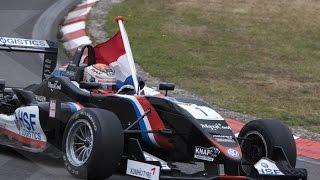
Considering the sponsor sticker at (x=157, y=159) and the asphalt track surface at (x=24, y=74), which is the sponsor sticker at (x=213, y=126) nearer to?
the sponsor sticker at (x=157, y=159)

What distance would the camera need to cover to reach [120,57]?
820cm

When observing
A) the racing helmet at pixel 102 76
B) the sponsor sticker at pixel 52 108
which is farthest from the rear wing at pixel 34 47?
the sponsor sticker at pixel 52 108

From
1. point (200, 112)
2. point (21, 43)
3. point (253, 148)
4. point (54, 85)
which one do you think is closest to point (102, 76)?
point (54, 85)

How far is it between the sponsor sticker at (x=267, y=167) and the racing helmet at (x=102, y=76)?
2.10 m

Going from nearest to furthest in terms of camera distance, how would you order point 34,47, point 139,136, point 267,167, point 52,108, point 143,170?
point 143,170, point 267,167, point 139,136, point 52,108, point 34,47

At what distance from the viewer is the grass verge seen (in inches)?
471

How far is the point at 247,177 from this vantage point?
20.9 feet

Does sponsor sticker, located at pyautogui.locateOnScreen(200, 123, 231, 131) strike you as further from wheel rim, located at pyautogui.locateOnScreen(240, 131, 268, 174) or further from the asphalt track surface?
the asphalt track surface

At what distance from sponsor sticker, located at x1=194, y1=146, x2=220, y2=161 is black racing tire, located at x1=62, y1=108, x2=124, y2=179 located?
69 centimetres

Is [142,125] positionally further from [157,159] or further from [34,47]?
[34,47]

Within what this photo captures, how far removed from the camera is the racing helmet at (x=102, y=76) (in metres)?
7.96

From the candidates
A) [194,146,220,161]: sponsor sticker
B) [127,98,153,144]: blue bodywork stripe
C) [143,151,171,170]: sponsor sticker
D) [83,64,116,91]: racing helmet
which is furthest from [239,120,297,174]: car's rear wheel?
[83,64,116,91]: racing helmet

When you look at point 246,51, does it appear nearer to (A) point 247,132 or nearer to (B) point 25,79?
(B) point 25,79

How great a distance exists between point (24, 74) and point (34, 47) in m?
3.49
